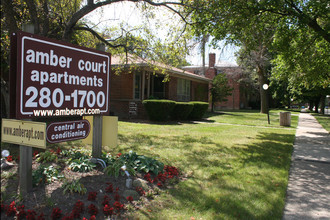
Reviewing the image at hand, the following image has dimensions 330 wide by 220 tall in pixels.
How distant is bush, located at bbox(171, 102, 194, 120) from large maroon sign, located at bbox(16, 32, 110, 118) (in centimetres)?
1092

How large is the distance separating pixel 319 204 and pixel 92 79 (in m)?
3.92

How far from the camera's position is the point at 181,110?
603 inches

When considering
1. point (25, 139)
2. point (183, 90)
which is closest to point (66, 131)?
point (25, 139)

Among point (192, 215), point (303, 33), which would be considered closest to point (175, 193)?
point (192, 215)

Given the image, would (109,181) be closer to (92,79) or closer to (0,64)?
(92,79)

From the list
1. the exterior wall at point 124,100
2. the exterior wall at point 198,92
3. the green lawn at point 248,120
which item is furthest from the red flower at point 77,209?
the exterior wall at point 198,92

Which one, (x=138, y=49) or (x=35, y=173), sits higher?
(x=138, y=49)

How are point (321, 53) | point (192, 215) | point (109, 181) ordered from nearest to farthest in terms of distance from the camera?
point (192, 215)
point (109, 181)
point (321, 53)

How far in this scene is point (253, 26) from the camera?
9570 mm

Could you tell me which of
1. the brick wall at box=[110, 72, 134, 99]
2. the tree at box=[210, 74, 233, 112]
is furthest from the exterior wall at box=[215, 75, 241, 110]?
the brick wall at box=[110, 72, 134, 99]

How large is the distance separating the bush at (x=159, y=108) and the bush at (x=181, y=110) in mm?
786

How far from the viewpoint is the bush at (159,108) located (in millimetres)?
13945

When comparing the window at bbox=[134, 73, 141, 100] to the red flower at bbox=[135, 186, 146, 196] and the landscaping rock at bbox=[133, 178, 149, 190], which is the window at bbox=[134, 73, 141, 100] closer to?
the landscaping rock at bbox=[133, 178, 149, 190]

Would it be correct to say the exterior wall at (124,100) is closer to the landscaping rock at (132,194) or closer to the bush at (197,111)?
the bush at (197,111)
